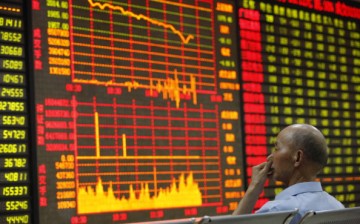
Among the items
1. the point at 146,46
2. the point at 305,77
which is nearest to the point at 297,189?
the point at 146,46

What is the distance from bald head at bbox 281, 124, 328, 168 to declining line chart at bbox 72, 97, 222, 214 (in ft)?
6.02

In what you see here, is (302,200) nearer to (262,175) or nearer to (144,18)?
(262,175)

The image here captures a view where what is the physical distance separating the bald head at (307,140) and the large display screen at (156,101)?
1788 mm

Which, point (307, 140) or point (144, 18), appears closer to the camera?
point (307, 140)

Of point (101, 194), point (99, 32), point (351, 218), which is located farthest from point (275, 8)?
point (351, 218)

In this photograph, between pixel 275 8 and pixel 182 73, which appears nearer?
pixel 182 73

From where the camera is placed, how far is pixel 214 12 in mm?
5113

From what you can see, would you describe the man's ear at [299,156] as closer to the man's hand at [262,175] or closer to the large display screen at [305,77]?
the man's hand at [262,175]

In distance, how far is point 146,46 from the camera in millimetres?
4652

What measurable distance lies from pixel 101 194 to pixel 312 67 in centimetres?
218

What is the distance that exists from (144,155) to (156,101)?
1.06 ft

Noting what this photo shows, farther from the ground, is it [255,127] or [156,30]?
[156,30]

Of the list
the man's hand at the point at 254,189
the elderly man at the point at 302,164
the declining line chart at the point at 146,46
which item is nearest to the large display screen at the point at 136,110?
the declining line chart at the point at 146,46

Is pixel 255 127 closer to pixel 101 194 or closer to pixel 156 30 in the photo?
pixel 156 30
